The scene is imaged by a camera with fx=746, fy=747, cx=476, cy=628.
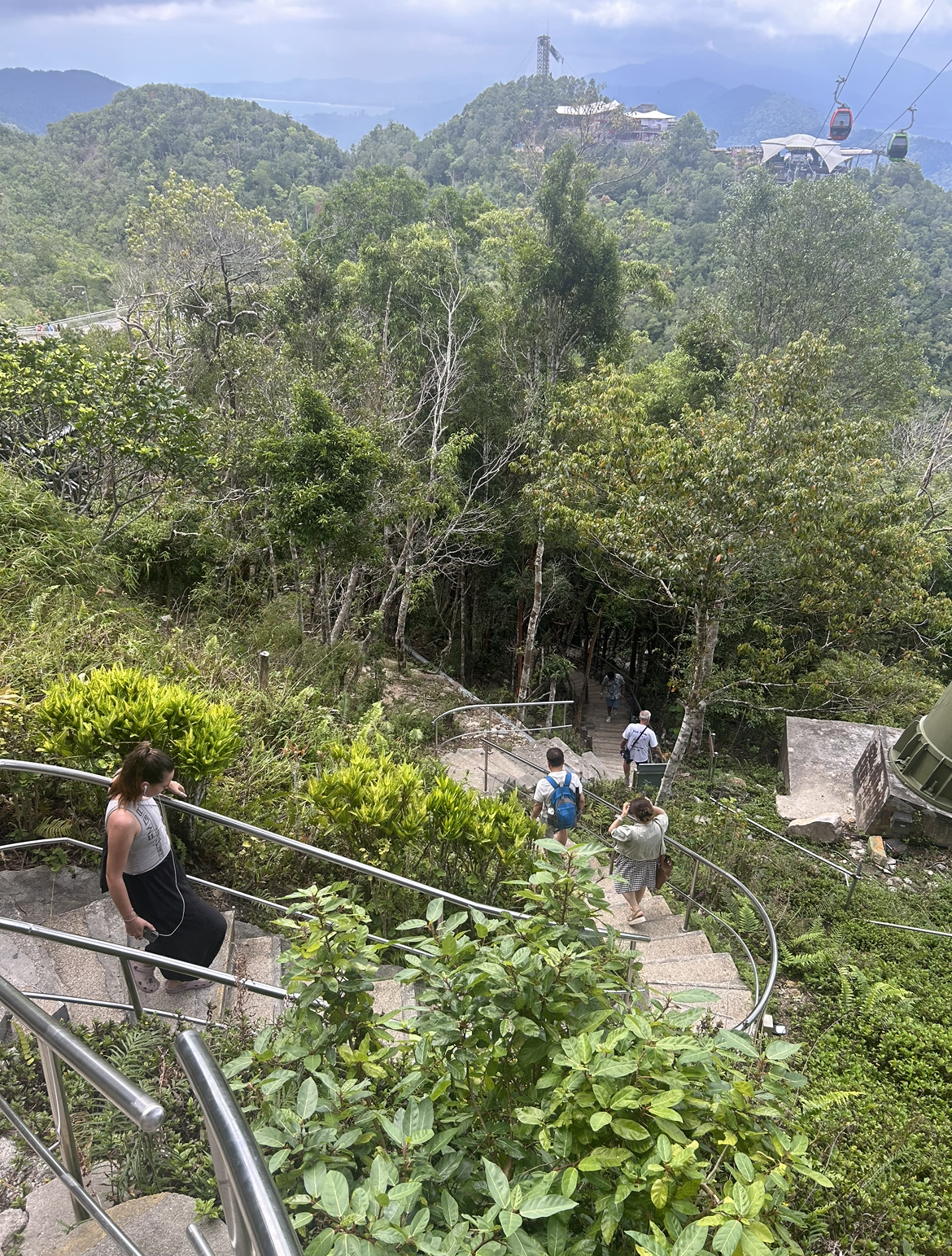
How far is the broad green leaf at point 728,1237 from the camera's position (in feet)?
5.23

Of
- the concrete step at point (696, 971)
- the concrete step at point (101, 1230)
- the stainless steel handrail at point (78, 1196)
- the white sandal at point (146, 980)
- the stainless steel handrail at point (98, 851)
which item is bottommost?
the concrete step at point (696, 971)

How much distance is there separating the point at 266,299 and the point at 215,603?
36.2 ft

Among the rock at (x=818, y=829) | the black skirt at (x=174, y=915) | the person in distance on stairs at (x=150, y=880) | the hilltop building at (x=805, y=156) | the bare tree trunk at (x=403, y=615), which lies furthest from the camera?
the hilltop building at (x=805, y=156)

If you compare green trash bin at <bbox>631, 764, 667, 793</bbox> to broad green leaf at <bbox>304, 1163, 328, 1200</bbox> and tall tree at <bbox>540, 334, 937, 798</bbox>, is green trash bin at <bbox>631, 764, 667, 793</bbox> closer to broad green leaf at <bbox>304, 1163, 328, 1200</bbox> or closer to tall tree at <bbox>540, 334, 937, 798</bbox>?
tall tree at <bbox>540, 334, 937, 798</bbox>

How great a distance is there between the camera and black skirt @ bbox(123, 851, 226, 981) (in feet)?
11.6

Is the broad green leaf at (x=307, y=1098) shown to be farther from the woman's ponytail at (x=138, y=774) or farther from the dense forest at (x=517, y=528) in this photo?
the woman's ponytail at (x=138, y=774)

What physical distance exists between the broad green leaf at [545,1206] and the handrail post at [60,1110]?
3.60 ft

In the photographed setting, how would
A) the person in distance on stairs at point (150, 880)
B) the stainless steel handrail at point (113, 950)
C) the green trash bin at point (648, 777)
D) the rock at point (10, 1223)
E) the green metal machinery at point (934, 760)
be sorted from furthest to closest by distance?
the green trash bin at point (648, 777)
the green metal machinery at point (934, 760)
the person in distance on stairs at point (150, 880)
the stainless steel handrail at point (113, 950)
the rock at point (10, 1223)

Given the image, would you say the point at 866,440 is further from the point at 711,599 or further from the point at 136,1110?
the point at 136,1110

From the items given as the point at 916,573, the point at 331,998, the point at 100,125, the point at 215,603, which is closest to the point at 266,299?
the point at 215,603

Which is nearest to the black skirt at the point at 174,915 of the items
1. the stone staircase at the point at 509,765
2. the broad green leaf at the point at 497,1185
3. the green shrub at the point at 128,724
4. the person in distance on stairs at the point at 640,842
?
the green shrub at the point at 128,724

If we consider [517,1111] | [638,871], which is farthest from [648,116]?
[517,1111]

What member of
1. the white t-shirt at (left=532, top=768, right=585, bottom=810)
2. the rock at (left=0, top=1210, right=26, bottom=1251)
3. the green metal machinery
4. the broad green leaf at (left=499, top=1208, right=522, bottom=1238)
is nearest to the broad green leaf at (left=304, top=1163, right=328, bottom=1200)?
the broad green leaf at (left=499, top=1208, right=522, bottom=1238)

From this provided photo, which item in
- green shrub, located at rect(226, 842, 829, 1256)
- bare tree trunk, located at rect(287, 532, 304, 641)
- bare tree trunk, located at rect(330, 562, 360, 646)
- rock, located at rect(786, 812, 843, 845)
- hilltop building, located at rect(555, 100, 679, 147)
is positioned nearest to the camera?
green shrub, located at rect(226, 842, 829, 1256)
